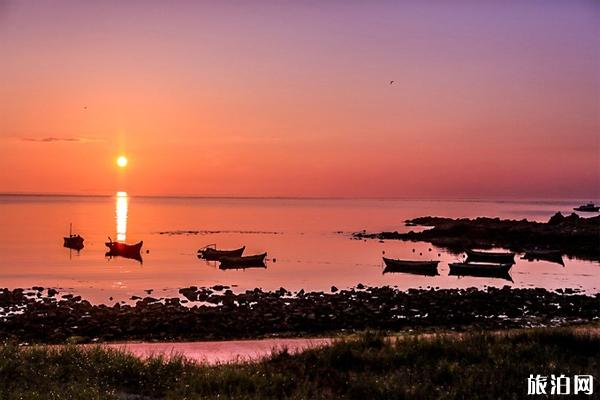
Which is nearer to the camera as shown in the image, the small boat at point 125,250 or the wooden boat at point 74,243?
the small boat at point 125,250

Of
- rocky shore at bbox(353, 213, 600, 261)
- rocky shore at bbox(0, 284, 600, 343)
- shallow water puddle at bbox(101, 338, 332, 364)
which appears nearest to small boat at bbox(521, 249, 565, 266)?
rocky shore at bbox(353, 213, 600, 261)

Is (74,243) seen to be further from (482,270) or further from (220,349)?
(220,349)

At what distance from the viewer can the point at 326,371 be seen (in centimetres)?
1055

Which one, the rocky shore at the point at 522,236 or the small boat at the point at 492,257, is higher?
the rocky shore at the point at 522,236

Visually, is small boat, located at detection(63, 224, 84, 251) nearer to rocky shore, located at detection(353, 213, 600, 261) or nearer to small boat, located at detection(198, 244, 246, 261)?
small boat, located at detection(198, 244, 246, 261)

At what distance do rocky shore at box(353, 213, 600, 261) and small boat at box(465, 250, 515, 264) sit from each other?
11.5 m

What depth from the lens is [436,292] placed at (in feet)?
118

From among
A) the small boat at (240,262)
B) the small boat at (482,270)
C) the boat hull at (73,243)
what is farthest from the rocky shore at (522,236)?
the boat hull at (73,243)

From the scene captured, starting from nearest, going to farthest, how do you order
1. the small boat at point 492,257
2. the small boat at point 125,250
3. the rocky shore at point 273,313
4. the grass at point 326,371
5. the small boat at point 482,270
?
the grass at point 326,371 < the rocky shore at point 273,313 < the small boat at point 482,270 < the small boat at point 492,257 < the small boat at point 125,250

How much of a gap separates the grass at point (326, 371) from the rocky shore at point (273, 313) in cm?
1037

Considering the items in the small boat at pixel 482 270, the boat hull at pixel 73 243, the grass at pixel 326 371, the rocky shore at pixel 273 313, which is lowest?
the rocky shore at pixel 273 313

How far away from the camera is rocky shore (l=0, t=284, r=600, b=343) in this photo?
23250 mm

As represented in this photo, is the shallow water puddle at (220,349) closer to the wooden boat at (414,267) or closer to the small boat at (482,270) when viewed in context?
the wooden boat at (414,267)

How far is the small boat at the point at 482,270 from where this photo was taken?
49.6m
